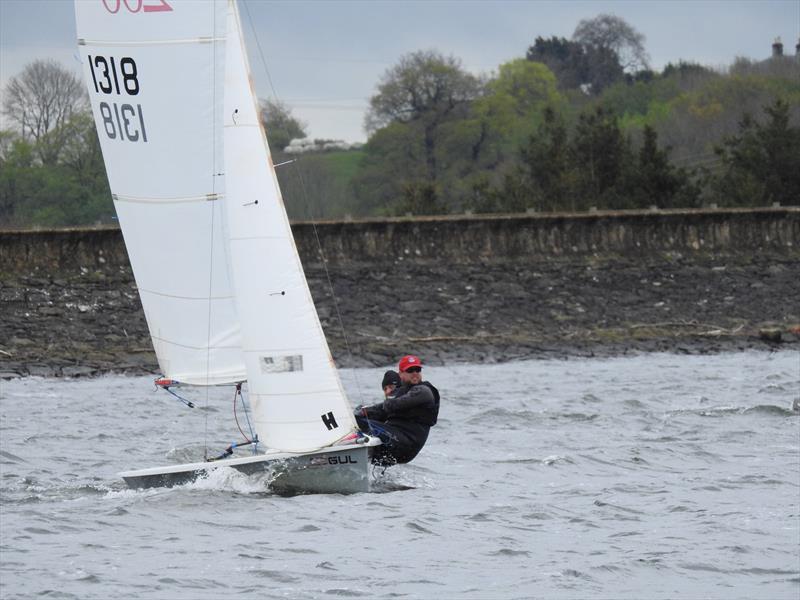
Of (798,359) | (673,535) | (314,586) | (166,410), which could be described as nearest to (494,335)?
(798,359)

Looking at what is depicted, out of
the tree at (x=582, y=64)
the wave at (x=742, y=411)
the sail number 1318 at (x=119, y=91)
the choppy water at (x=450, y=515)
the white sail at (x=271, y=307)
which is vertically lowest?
the wave at (x=742, y=411)

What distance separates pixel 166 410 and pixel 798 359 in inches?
563

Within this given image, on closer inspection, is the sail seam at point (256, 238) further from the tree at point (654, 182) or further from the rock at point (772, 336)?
the tree at point (654, 182)

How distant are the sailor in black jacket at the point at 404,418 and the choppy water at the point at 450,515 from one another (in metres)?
0.41

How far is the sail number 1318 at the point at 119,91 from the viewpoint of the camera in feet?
41.3

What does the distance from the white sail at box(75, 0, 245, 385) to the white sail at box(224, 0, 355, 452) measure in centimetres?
18

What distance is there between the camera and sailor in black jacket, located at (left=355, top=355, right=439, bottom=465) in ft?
44.1

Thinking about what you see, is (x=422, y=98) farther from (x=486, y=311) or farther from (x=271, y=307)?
(x=271, y=307)

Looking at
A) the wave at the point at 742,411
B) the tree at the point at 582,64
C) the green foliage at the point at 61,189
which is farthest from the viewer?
the tree at the point at 582,64

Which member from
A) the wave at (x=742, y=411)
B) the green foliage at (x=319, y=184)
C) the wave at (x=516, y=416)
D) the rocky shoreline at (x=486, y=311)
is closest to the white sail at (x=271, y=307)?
the wave at (x=516, y=416)

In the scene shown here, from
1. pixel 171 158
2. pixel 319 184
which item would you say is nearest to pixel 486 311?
pixel 171 158

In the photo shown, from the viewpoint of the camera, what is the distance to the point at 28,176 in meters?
52.6

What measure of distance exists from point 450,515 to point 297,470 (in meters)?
1.43

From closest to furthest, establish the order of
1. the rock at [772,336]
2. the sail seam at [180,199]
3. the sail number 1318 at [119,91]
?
1. the sail number 1318 at [119,91]
2. the sail seam at [180,199]
3. the rock at [772,336]
